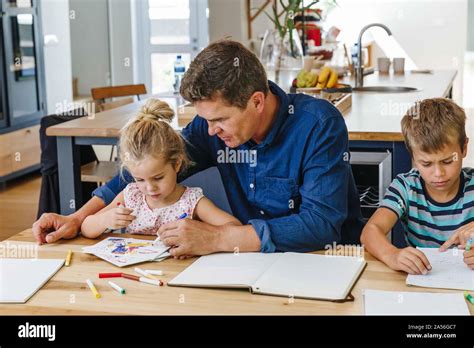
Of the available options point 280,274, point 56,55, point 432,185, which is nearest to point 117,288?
point 280,274

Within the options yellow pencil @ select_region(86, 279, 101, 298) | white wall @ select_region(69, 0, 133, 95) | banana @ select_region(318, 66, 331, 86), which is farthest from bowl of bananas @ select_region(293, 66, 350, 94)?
white wall @ select_region(69, 0, 133, 95)

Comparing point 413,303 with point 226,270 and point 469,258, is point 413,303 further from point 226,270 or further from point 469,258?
point 226,270

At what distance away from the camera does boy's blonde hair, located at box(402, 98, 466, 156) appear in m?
1.84

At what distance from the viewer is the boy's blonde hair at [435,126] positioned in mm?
1844

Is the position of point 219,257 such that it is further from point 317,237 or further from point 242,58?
point 242,58

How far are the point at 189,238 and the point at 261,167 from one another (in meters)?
0.38

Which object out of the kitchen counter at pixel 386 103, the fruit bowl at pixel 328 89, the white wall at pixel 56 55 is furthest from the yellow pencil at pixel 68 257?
the white wall at pixel 56 55

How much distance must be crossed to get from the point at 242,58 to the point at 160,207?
48cm

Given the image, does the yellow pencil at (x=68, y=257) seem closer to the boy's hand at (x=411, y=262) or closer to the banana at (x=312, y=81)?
the boy's hand at (x=411, y=262)

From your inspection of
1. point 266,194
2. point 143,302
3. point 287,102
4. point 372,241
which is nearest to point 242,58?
point 287,102

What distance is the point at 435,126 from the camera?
1.85 meters

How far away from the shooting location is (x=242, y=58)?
1749 millimetres

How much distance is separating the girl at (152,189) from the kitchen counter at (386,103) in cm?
93

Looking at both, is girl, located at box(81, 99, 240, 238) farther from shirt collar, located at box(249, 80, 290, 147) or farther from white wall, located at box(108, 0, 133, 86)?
white wall, located at box(108, 0, 133, 86)
